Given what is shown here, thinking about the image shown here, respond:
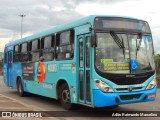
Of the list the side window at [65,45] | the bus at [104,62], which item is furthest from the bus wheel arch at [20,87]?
the side window at [65,45]

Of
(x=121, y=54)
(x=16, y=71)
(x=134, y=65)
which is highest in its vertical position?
(x=121, y=54)

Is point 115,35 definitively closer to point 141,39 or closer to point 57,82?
point 141,39

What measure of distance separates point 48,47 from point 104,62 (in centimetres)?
409

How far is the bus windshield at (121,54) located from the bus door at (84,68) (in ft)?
1.46

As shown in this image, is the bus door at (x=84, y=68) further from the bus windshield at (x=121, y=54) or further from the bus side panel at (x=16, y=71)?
the bus side panel at (x=16, y=71)

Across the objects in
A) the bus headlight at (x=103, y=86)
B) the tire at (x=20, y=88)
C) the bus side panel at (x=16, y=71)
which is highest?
the bus side panel at (x=16, y=71)

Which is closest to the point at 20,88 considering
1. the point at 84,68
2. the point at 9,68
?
the point at 9,68

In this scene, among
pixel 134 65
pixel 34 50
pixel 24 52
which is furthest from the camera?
pixel 24 52

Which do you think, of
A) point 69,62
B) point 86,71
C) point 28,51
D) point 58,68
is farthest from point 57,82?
point 28,51

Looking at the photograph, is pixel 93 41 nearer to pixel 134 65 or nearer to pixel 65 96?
pixel 134 65

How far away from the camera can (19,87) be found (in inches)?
682

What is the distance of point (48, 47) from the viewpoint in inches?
518

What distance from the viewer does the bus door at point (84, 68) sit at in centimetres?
993

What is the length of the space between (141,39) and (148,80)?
127 centimetres
